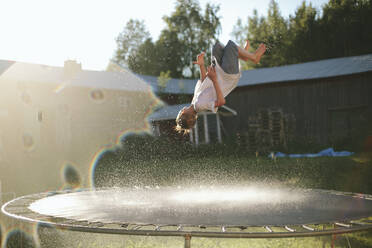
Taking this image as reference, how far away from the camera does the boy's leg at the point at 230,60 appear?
11.7ft

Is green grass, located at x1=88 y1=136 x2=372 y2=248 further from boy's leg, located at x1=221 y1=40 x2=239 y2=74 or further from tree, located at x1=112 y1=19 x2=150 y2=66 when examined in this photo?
tree, located at x1=112 y1=19 x2=150 y2=66

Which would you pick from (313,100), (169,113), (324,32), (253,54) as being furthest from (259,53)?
(324,32)

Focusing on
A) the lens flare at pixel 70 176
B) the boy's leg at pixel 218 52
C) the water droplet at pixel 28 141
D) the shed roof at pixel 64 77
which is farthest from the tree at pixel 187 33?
the boy's leg at pixel 218 52

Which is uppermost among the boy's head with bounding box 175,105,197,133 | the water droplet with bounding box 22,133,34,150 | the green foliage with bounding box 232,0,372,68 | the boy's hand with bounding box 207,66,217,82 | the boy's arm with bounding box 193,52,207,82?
the green foliage with bounding box 232,0,372,68

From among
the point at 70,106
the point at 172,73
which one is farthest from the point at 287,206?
the point at 172,73

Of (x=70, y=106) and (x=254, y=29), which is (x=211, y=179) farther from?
(x=254, y=29)

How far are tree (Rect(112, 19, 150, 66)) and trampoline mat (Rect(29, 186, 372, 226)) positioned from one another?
26555 millimetres

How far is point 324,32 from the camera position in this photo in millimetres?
22875

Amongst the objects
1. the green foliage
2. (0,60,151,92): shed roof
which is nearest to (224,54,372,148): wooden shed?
the green foliage

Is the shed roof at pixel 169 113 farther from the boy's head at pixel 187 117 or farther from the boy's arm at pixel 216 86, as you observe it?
the boy's arm at pixel 216 86

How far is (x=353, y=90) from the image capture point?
13945mm

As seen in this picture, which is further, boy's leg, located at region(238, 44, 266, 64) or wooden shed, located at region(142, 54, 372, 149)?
wooden shed, located at region(142, 54, 372, 149)

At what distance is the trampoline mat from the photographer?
106 inches

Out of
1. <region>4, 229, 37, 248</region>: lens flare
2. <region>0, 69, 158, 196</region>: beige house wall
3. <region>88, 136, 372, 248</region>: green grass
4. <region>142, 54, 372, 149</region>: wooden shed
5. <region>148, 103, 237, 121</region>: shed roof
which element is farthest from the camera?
<region>148, 103, 237, 121</region>: shed roof
